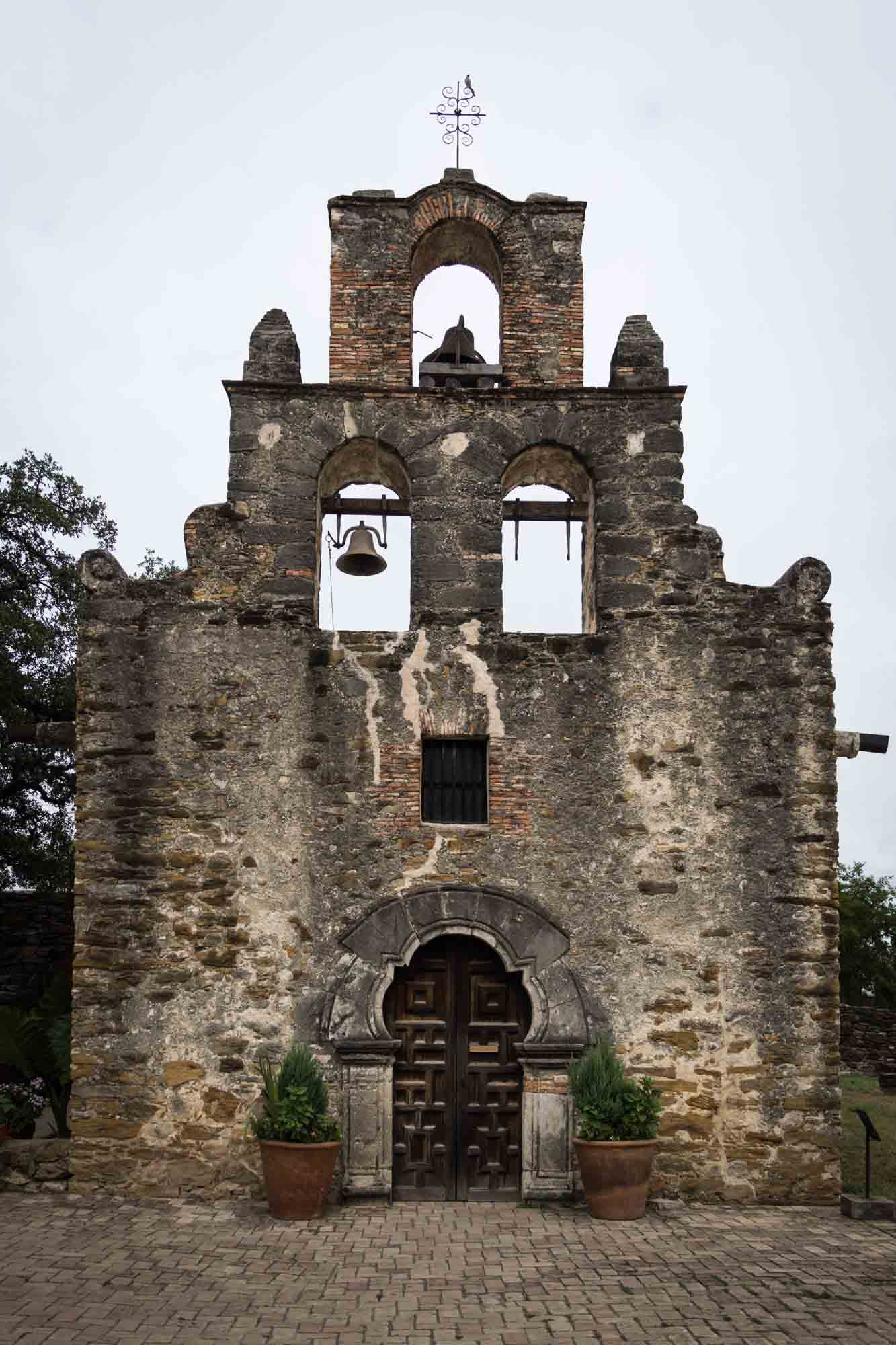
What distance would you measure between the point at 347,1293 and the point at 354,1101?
6.84ft

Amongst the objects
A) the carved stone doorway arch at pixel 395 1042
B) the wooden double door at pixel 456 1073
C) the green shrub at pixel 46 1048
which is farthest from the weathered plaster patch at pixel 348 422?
the green shrub at pixel 46 1048

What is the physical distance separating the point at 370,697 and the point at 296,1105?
313 centimetres

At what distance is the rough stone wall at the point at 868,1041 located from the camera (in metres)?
19.5

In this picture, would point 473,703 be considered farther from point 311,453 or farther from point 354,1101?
point 354,1101

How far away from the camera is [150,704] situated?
9180 millimetres

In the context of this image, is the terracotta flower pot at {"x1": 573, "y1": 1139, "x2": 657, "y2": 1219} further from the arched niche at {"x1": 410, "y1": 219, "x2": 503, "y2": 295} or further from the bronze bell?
the arched niche at {"x1": 410, "y1": 219, "x2": 503, "y2": 295}

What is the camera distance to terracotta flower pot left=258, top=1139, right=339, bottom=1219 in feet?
26.3

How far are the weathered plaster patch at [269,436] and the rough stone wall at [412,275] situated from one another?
0.72 m

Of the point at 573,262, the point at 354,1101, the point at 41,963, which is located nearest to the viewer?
the point at 354,1101

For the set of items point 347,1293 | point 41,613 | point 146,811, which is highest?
point 41,613

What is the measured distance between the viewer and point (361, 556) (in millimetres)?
10125

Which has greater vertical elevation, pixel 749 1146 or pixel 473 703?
pixel 473 703

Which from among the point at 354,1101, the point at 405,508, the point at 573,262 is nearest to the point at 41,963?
the point at 354,1101

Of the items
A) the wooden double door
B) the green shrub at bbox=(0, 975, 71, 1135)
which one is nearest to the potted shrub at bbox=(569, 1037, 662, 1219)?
the wooden double door
